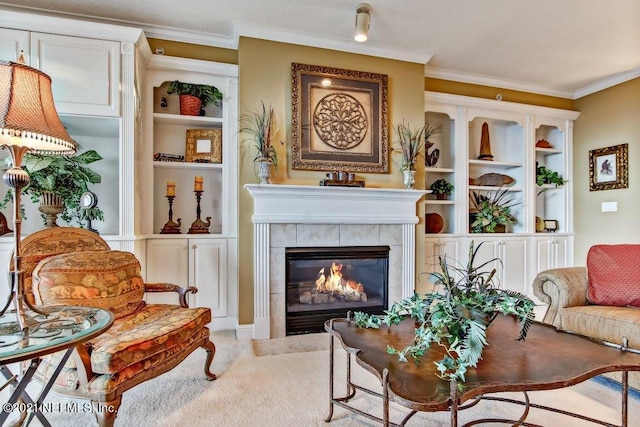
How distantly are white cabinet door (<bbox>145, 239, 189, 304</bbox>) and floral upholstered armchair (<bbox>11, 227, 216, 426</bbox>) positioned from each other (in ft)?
2.50

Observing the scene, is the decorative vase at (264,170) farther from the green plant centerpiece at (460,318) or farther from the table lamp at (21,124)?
the green plant centerpiece at (460,318)

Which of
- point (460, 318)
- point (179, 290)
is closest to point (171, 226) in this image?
point (179, 290)

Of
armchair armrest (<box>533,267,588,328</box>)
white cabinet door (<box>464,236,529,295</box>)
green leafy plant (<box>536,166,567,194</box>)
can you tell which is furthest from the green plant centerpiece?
green leafy plant (<box>536,166,567,194</box>)

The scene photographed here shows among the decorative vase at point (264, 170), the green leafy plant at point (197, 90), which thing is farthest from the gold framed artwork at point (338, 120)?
the green leafy plant at point (197, 90)

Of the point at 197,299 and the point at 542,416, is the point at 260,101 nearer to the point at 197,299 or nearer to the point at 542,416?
the point at 197,299

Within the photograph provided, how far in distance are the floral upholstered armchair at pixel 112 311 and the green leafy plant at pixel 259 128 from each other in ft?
4.53

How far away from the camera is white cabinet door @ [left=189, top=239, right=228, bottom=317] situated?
3215 millimetres

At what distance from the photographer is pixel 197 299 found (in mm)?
3229

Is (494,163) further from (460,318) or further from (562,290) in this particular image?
(460,318)

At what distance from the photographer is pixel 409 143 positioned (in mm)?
3447

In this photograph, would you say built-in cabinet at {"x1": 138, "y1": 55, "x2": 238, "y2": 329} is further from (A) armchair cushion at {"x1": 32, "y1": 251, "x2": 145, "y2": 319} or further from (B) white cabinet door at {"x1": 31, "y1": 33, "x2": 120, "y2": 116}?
(A) armchair cushion at {"x1": 32, "y1": 251, "x2": 145, "y2": 319}

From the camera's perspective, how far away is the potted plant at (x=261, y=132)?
3018 mm

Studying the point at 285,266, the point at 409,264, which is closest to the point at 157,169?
the point at 285,266

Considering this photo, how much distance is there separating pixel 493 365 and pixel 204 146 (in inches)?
119
